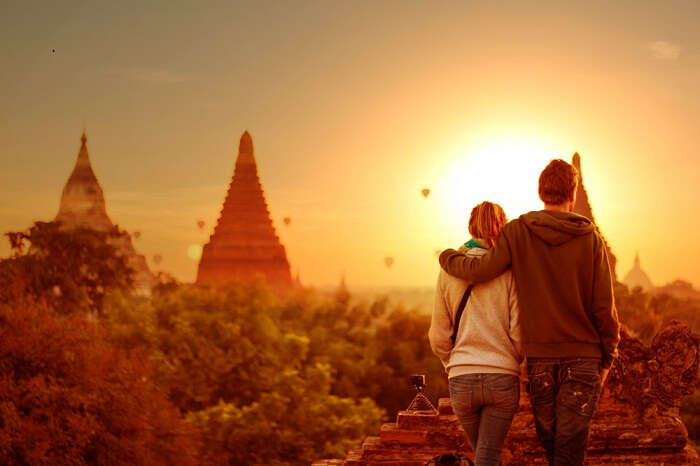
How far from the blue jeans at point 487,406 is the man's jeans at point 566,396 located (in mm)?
124

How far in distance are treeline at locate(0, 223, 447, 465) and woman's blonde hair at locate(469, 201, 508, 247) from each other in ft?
61.4

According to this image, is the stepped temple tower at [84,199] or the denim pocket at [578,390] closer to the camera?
the denim pocket at [578,390]

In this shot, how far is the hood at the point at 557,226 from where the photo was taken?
4762 millimetres

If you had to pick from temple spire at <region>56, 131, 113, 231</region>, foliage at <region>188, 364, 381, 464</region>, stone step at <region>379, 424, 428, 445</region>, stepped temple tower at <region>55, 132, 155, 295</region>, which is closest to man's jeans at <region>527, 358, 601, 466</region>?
stone step at <region>379, 424, 428, 445</region>

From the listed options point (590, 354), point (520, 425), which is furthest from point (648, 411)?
point (590, 354)

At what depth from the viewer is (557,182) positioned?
4879 mm

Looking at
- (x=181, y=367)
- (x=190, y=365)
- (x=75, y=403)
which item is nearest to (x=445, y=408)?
(x=75, y=403)

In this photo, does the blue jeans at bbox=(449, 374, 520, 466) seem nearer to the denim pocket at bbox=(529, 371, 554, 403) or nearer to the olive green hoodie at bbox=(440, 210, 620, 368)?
the denim pocket at bbox=(529, 371, 554, 403)

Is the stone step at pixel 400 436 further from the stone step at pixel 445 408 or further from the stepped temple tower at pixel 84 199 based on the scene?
the stepped temple tower at pixel 84 199

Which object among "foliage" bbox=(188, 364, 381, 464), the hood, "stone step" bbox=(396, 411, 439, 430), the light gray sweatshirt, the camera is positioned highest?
the hood

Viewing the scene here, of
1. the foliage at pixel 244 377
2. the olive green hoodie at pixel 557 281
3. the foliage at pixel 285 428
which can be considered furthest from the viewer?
the foliage at pixel 244 377

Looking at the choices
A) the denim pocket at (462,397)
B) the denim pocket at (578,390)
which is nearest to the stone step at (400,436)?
the denim pocket at (462,397)

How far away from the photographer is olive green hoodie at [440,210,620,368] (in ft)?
15.6

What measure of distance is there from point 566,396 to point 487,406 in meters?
0.38
